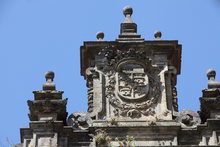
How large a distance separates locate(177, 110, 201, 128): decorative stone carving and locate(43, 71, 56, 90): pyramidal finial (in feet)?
11.5

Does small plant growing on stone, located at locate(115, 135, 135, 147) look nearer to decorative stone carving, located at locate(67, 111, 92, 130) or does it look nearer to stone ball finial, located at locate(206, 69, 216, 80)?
decorative stone carving, located at locate(67, 111, 92, 130)

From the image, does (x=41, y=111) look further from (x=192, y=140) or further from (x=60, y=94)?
(x=192, y=140)

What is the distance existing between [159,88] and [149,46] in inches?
57.1

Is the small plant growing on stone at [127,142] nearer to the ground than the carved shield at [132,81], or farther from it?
nearer to the ground

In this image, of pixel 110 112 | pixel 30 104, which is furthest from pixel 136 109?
pixel 30 104

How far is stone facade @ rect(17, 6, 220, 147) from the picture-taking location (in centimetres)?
3117

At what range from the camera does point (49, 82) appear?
32438 mm

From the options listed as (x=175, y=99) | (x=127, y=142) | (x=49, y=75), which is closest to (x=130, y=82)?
(x=175, y=99)

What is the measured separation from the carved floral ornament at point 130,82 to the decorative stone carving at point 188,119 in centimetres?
81

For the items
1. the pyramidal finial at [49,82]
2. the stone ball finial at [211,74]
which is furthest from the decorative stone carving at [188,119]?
the pyramidal finial at [49,82]

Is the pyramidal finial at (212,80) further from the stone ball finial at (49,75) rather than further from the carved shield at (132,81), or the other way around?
the stone ball finial at (49,75)

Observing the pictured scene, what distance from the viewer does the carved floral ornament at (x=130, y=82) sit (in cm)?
3219

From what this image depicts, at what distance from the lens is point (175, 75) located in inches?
1316

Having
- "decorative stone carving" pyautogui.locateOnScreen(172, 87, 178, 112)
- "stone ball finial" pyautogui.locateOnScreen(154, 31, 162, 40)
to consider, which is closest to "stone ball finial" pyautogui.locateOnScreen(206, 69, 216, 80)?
"decorative stone carving" pyautogui.locateOnScreen(172, 87, 178, 112)
